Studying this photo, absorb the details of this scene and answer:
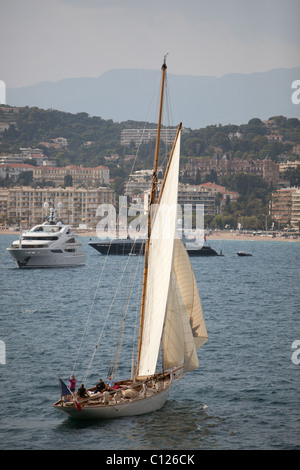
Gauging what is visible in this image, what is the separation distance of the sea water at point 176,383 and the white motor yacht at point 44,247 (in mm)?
24111

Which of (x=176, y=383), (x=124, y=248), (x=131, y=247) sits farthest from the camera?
(x=131, y=247)

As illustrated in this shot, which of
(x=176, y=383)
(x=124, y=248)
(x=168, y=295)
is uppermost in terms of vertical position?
(x=168, y=295)

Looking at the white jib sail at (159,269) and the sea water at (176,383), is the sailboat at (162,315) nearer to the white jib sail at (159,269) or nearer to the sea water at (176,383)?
the white jib sail at (159,269)

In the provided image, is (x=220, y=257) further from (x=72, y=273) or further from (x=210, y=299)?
(x=210, y=299)

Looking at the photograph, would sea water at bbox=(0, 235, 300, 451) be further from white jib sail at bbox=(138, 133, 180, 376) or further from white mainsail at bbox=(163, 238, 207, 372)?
white jib sail at bbox=(138, 133, 180, 376)

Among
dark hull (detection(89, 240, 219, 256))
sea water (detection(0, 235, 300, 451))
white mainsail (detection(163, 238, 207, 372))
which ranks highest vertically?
white mainsail (detection(163, 238, 207, 372))

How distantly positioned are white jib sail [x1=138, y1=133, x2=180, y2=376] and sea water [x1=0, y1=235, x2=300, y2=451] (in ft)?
7.52

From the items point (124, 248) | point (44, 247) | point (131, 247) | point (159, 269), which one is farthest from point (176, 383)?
point (131, 247)

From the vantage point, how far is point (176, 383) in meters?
36.1

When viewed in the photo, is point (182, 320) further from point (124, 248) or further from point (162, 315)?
point (124, 248)

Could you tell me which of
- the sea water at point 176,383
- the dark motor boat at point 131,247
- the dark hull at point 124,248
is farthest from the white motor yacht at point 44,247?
the dark motor boat at point 131,247

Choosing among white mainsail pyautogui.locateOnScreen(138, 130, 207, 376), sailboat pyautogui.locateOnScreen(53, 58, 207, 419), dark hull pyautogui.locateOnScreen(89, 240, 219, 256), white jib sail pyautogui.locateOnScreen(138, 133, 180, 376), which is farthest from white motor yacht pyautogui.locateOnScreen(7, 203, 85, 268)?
white jib sail pyautogui.locateOnScreen(138, 133, 180, 376)

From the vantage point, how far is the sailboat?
30.5 m

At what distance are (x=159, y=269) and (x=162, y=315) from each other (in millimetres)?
1778
